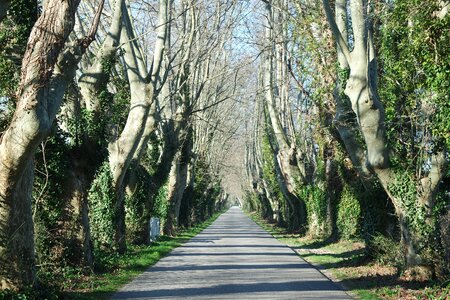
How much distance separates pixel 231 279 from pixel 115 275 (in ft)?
8.92

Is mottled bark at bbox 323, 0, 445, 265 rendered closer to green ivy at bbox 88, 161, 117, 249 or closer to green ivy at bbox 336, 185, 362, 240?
green ivy at bbox 88, 161, 117, 249

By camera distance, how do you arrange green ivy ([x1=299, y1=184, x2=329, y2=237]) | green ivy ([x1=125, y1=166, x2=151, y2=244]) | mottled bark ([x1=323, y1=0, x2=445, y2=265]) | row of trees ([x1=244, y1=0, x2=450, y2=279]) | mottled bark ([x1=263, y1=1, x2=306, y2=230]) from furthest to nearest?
1. green ivy ([x1=299, y1=184, x2=329, y2=237])
2. mottled bark ([x1=263, y1=1, x2=306, y2=230])
3. green ivy ([x1=125, y1=166, x2=151, y2=244])
4. mottled bark ([x1=323, y1=0, x2=445, y2=265])
5. row of trees ([x1=244, y1=0, x2=450, y2=279])

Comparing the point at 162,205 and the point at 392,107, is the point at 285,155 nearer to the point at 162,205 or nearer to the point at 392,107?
the point at 162,205

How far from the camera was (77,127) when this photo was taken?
15.1 meters

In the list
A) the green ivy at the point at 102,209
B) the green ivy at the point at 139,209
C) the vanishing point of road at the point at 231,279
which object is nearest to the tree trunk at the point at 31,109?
the vanishing point of road at the point at 231,279

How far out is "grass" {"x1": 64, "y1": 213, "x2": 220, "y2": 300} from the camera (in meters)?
12.1

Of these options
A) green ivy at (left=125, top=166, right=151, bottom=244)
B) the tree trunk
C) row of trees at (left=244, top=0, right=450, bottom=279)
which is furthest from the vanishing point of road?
the tree trunk

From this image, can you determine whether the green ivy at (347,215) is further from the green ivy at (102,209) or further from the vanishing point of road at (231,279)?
the green ivy at (102,209)

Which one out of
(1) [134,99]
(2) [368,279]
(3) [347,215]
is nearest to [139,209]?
(1) [134,99]

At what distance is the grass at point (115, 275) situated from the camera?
39.5 feet

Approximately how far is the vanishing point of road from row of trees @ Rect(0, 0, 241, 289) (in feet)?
5.68

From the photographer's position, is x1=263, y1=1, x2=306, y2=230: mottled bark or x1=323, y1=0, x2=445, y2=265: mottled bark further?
x1=263, y1=1, x2=306, y2=230: mottled bark

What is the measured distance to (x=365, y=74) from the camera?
1284cm

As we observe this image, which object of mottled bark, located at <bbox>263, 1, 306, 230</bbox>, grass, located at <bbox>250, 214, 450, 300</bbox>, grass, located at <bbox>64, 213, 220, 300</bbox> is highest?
mottled bark, located at <bbox>263, 1, 306, 230</bbox>
